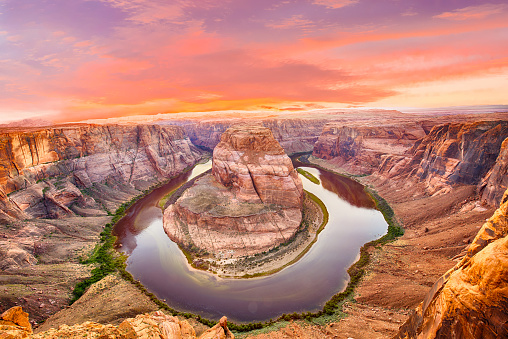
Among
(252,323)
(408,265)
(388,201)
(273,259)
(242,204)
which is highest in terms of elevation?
(242,204)

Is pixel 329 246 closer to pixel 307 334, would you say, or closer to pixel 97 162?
pixel 307 334

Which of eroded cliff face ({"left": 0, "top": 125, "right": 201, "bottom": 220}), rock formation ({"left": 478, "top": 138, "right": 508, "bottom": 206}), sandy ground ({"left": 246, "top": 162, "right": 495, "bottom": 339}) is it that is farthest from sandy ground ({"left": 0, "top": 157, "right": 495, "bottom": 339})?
eroded cliff face ({"left": 0, "top": 125, "right": 201, "bottom": 220})

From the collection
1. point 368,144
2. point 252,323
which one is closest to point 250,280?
point 252,323

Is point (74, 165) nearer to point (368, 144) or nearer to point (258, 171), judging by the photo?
point (258, 171)

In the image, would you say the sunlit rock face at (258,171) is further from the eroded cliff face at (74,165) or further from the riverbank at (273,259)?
the eroded cliff face at (74,165)

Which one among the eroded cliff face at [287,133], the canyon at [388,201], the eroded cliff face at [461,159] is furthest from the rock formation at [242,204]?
the eroded cliff face at [287,133]

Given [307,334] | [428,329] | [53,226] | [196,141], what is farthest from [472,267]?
[196,141]
